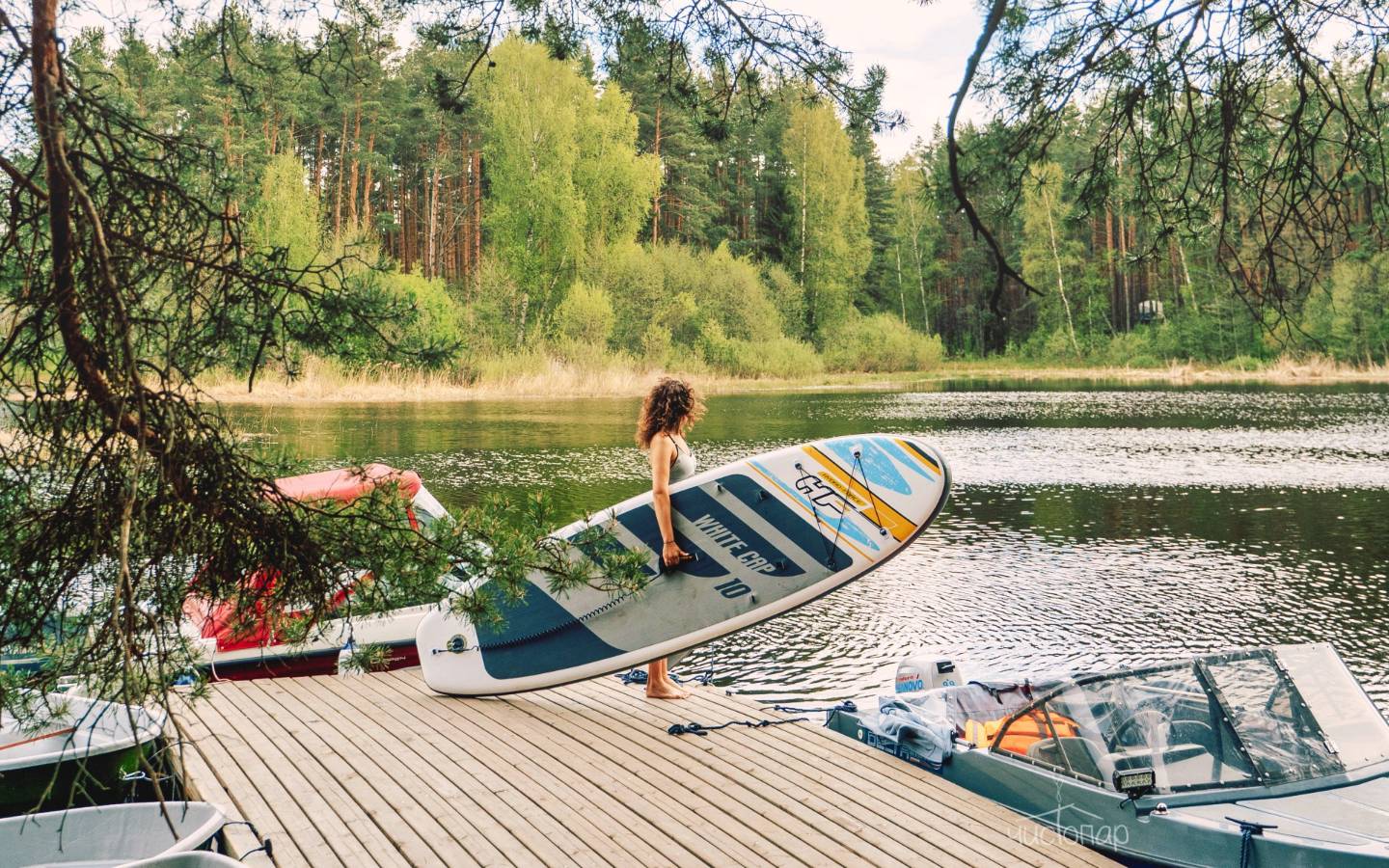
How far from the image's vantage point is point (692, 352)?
38625 mm

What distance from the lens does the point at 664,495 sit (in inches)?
204

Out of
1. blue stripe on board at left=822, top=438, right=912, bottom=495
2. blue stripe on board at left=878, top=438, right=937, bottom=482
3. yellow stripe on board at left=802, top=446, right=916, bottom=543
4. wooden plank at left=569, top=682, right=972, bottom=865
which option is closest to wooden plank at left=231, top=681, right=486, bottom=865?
wooden plank at left=569, top=682, right=972, bottom=865

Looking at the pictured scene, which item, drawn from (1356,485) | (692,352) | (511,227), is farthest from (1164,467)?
(511,227)

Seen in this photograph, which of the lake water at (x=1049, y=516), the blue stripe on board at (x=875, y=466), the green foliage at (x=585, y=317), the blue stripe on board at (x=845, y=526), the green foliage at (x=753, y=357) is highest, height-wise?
the green foliage at (x=585, y=317)

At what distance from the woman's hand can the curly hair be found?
574mm

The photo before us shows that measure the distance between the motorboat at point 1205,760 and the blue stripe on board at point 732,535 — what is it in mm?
1580

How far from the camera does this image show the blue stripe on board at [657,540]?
5512 mm

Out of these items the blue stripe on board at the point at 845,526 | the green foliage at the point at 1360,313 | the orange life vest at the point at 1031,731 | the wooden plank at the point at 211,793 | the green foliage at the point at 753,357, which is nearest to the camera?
the wooden plank at the point at 211,793

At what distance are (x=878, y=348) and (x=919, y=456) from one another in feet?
139

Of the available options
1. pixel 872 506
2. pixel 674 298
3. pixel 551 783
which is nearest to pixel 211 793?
pixel 551 783

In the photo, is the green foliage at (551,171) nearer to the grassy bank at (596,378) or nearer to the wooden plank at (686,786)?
the grassy bank at (596,378)

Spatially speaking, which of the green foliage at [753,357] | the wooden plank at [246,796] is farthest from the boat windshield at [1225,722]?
the green foliage at [753,357]

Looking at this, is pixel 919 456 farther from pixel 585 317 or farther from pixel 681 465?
pixel 585 317

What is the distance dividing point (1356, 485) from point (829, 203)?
3640 centimetres
